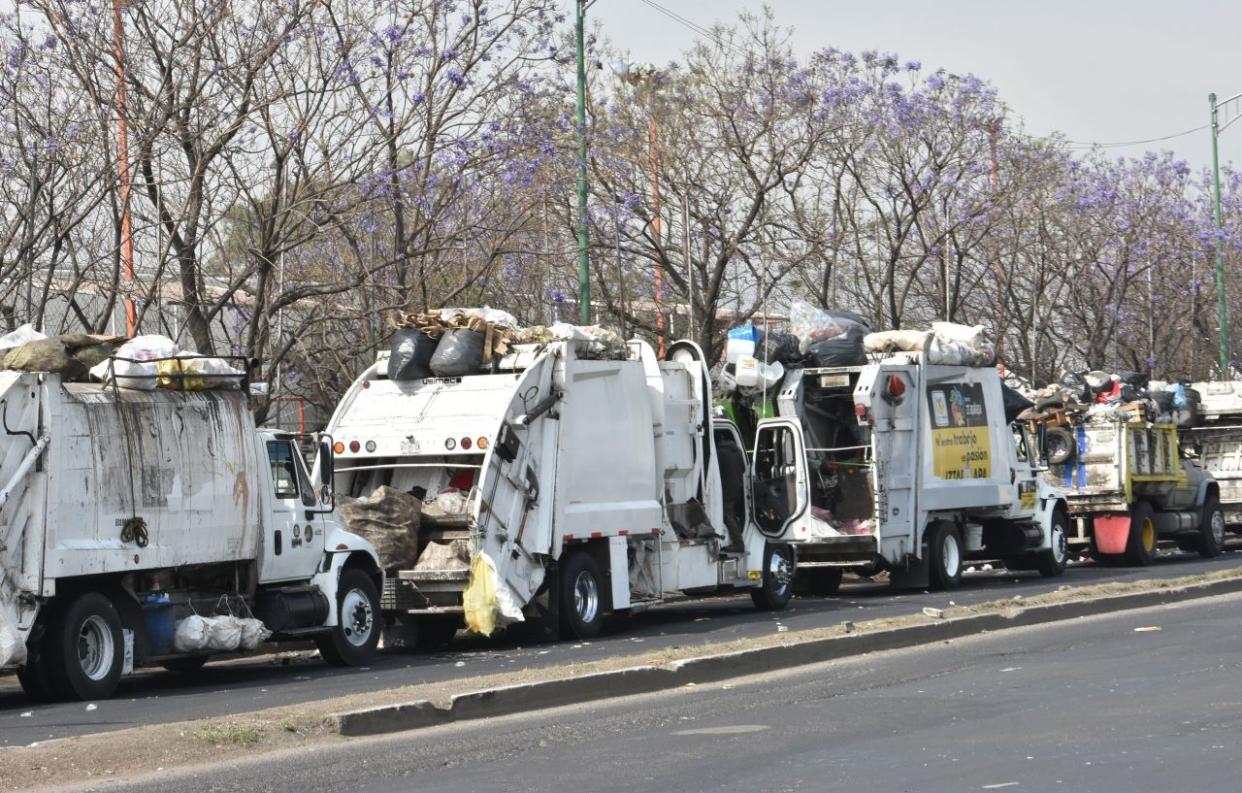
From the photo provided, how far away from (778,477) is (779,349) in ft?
5.58

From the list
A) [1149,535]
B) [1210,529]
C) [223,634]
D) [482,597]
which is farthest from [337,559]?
[1210,529]

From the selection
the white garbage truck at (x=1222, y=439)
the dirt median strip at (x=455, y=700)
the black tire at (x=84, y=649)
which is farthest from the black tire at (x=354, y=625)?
the white garbage truck at (x=1222, y=439)

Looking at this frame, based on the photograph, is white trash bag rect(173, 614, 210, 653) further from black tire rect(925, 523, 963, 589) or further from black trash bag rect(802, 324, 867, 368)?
black tire rect(925, 523, 963, 589)

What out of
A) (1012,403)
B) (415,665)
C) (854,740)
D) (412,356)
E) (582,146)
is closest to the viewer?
(854,740)

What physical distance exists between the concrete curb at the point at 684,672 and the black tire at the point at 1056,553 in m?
7.48

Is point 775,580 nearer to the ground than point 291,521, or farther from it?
nearer to the ground

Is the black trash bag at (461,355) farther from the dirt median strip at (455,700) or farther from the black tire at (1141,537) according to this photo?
the black tire at (1141,537)

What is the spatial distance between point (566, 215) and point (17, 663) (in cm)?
1648

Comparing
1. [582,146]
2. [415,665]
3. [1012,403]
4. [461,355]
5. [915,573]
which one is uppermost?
[582,146]

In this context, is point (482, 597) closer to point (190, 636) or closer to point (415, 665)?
point (415, 665)

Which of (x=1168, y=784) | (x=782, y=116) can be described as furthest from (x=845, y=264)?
(x=1168, y=784)

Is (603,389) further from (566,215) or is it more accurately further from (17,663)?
(566,215)

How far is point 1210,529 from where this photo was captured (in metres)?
29.2

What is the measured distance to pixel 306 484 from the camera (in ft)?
52.8
